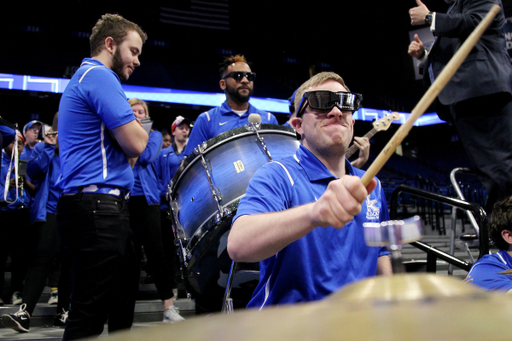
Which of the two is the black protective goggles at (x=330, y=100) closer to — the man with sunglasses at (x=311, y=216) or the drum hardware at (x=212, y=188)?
the man with sunglasses at (x=311, y=216)

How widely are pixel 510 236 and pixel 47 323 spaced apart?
148 inches

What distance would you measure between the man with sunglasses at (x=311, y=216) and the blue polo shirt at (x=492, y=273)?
628 mm

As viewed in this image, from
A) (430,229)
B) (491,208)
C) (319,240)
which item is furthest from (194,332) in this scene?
(430,229)

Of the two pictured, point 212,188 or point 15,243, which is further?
point 15,243

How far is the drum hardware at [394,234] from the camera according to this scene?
73 centimetres

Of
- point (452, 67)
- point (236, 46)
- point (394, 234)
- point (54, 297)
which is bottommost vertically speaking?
point (54, 297)

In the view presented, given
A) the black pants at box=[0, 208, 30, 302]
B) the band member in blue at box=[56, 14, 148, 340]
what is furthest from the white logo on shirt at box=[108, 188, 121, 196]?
the black pants at box=[0, 208, 30, 302]

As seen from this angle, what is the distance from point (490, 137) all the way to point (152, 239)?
9.44 feet

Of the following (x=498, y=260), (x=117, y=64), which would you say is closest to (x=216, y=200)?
(x=117, y=64)

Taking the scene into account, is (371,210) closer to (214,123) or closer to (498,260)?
(498,260)

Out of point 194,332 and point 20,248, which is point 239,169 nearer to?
point 194,332

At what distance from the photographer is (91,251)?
204 cm

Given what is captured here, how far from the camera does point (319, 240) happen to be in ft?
5.29

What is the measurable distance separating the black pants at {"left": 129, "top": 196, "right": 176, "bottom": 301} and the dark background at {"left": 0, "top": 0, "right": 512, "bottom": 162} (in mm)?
8577
